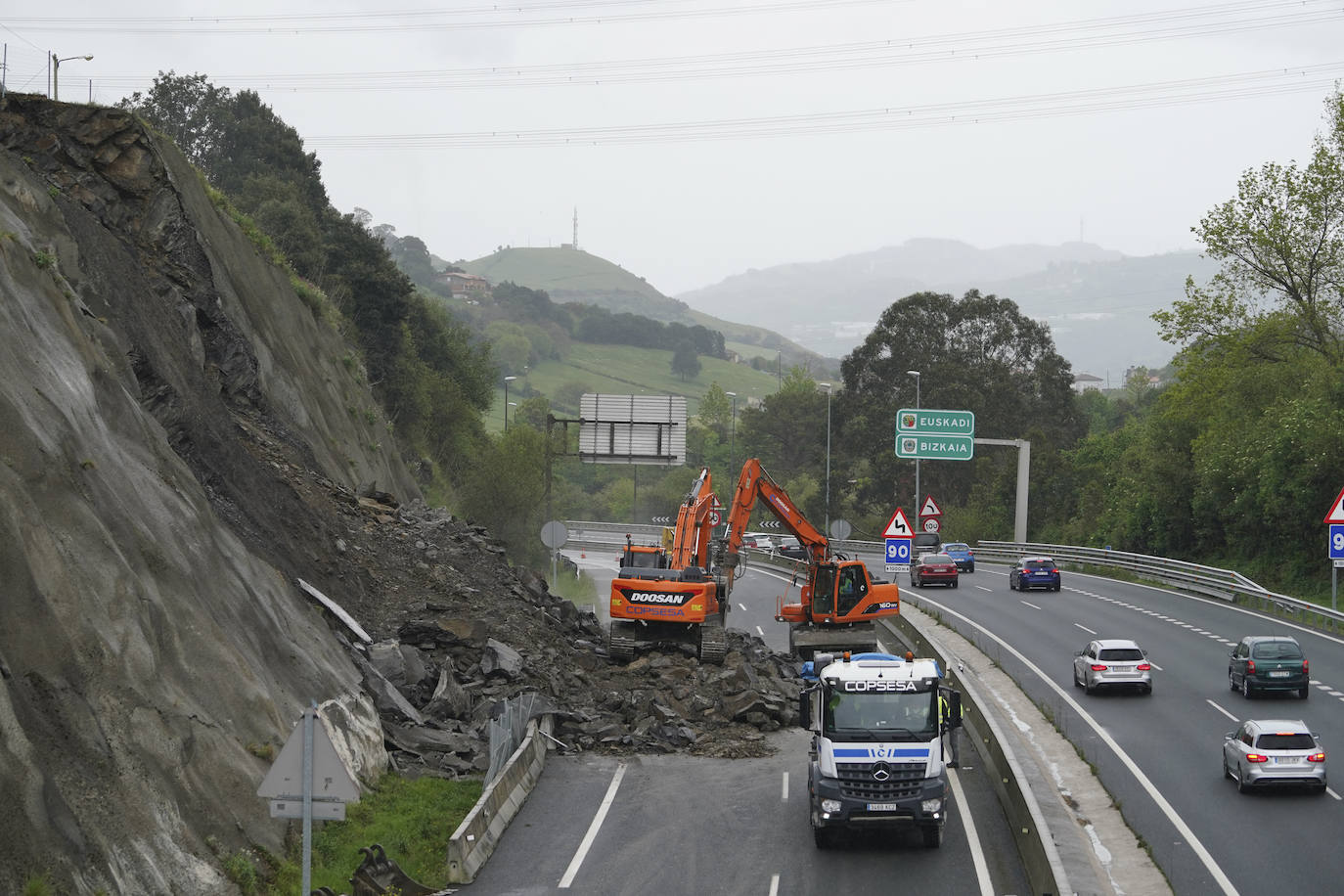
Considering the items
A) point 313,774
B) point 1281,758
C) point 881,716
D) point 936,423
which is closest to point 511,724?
point 881,716

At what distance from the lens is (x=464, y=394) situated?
Result: 81.6 metres

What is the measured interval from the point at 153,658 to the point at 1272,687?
22.6m

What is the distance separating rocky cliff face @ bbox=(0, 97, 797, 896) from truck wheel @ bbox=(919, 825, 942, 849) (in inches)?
259

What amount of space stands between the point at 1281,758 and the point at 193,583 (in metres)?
15.9

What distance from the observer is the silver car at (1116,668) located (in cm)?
3039

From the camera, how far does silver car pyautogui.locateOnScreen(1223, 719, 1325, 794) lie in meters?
20.9

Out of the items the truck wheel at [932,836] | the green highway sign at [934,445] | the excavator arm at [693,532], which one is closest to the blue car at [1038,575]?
the green highway sign at [934,445]

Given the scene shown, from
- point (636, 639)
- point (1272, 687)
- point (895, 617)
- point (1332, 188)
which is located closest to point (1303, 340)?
point (1332, 188)

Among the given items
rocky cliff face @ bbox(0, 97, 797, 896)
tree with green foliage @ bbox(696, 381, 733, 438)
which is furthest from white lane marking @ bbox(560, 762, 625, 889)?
tree with green foliage @ bbox(696, 381, 733, 438)

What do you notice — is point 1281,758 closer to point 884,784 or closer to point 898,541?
point 884,784

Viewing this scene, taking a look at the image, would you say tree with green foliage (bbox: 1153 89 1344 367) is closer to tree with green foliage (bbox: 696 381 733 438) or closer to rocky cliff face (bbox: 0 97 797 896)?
rocky cliff face (bbox: 0 97 797 896)

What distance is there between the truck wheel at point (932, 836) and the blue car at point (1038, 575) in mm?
36439

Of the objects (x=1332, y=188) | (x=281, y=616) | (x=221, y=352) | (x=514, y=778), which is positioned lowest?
(x=514, y=778)

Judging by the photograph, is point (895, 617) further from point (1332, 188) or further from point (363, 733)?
point (1332, 188)
